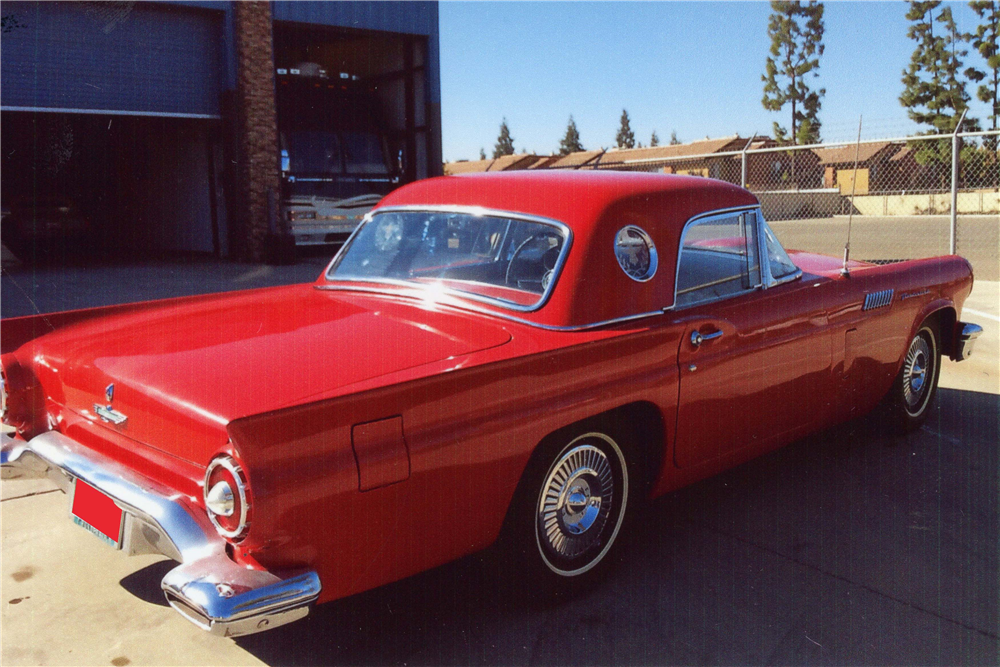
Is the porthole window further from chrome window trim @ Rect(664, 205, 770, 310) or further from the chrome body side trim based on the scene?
the chrome body side trim

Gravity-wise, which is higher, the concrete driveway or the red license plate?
the red license plate

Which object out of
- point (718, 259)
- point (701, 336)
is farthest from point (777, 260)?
point (701, 336)

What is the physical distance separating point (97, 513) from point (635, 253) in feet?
6.41

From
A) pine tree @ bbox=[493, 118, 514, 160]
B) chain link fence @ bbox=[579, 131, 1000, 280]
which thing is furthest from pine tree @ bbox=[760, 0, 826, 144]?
pine tree @ bbox=[493, 118, 514, 160]

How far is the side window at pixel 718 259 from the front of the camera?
3402 millimetres

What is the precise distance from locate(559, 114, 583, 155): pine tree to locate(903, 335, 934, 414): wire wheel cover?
9119cm

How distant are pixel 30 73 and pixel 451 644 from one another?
11.3 meters

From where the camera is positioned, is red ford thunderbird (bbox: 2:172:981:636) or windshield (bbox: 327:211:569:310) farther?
windshield (bbox: 327:211:569:310)

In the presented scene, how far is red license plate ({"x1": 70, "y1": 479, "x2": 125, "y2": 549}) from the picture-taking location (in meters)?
2.49

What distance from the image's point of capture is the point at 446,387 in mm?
2389

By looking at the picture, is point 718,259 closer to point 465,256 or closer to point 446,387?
point 465,256

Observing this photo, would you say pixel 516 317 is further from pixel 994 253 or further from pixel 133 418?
pixel 994 253

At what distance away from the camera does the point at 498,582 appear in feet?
9.25

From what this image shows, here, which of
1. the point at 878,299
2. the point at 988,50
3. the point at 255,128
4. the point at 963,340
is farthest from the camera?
the point at 988,50
